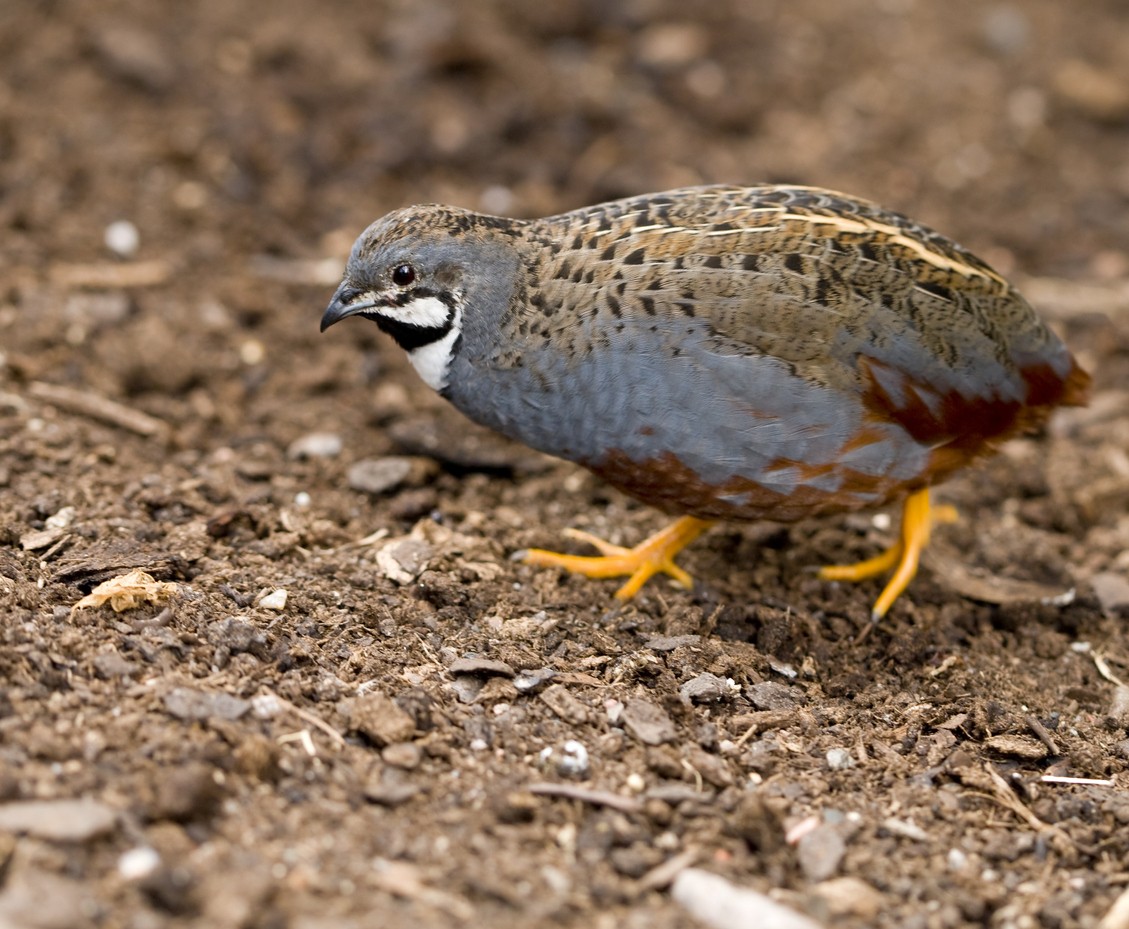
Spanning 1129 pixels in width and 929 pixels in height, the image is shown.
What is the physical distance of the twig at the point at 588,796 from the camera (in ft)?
12.9

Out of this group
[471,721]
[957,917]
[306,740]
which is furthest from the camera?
[471,721]

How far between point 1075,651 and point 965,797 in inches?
51.3

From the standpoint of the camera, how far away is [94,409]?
19.4 feet

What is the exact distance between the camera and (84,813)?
11.5 ft

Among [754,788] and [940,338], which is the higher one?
[940,338]

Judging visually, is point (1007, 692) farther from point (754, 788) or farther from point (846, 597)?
point (754, 788)

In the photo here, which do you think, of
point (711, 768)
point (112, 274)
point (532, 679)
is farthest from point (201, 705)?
point (112, 274)

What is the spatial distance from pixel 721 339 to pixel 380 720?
1781mm

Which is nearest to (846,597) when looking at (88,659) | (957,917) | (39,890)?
(957,917)

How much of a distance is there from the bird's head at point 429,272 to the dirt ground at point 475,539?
0.92 metres

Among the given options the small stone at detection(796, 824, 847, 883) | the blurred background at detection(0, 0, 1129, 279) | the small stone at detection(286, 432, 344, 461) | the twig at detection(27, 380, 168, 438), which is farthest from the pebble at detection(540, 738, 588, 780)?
the blurred background at detection(0, 0, 1129, 279)

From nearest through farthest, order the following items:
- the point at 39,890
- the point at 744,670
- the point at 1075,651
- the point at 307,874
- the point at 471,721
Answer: the point at 39,890
the point at 307,874
the point at 471,721
the point at 744,670
the point at 1075,651

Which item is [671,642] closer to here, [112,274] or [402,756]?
[402,756]

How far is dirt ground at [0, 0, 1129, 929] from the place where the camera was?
3732 millimetres
